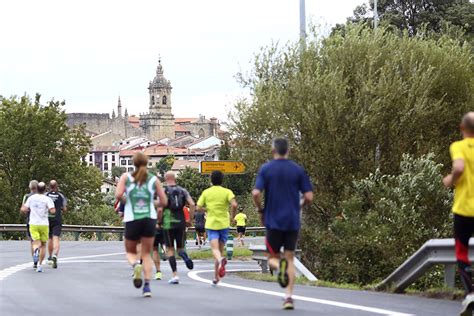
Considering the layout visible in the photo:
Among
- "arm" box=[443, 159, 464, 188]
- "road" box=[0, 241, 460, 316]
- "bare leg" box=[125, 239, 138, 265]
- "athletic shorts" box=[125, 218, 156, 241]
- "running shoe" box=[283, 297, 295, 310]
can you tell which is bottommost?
"road" box=[0, 241, 460, 316]

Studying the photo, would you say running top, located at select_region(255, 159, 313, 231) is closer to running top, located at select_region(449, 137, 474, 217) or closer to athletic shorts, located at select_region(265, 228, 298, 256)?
athletic shorts, located at select_region(265, 228, 298, 256)

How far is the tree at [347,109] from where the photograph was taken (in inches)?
1121

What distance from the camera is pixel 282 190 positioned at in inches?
481

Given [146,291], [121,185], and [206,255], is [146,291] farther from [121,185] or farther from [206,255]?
[206,255]

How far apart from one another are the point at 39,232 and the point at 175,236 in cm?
503

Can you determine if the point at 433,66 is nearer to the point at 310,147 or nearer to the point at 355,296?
the point at 310,147

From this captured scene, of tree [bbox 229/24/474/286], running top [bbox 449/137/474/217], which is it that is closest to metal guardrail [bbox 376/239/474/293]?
running top [bbox 449/137/474/217]

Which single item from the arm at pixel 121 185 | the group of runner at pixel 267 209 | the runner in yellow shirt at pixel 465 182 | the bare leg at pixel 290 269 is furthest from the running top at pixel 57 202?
the runner in yellow shirt at pixel 465 182

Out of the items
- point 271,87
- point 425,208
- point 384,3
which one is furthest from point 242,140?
point 384,3

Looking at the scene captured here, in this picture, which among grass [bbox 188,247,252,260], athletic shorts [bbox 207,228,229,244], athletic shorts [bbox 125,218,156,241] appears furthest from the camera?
grass [bbox 188,247,252,260]

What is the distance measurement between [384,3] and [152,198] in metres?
51.6

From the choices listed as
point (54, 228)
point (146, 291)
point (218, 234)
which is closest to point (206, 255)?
point (54, 228)

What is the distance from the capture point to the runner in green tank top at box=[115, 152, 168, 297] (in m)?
13.8

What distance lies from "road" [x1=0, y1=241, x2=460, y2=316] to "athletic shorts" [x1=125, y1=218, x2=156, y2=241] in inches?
30.1
